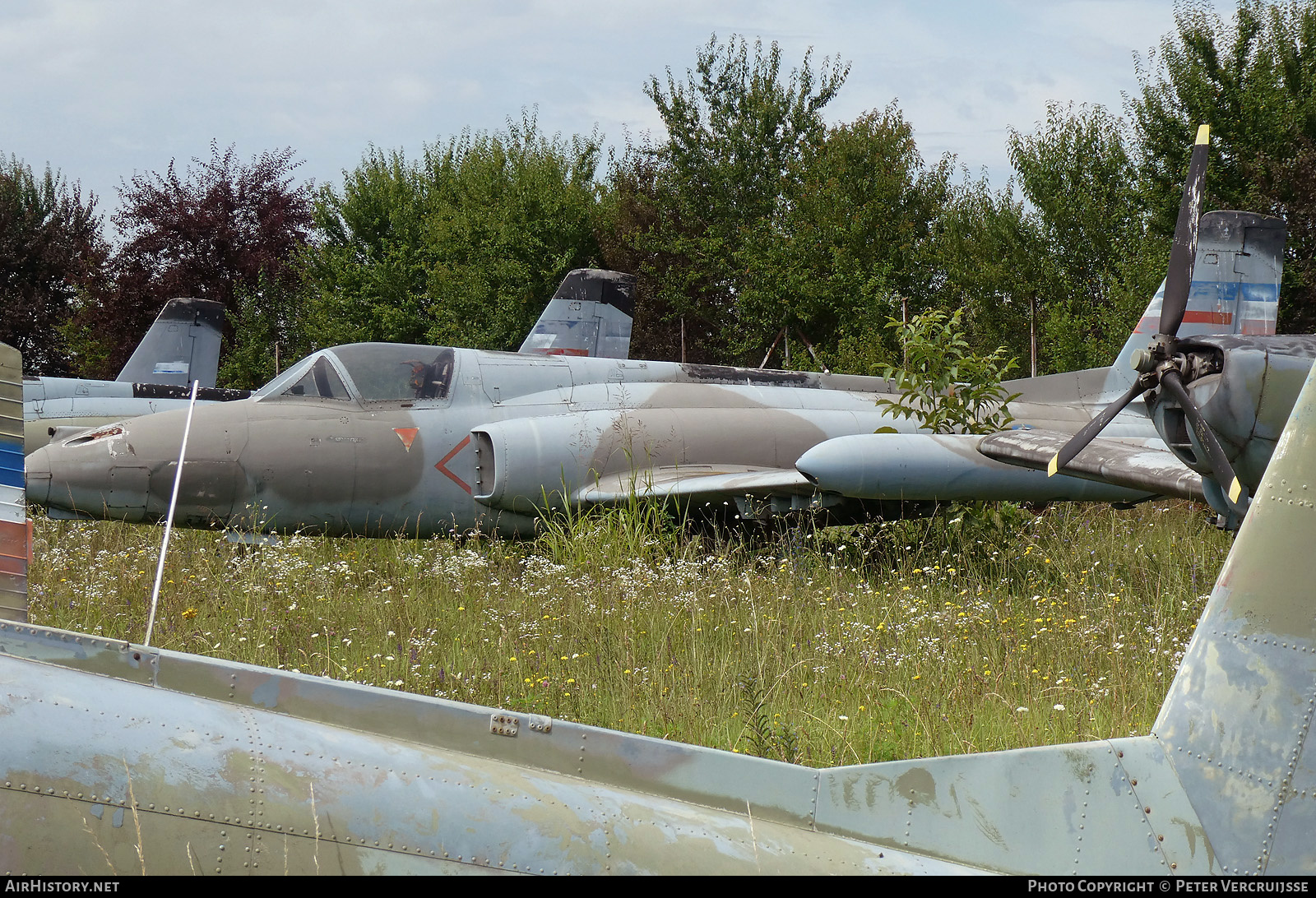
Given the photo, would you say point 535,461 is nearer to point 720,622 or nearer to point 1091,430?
point 720,622

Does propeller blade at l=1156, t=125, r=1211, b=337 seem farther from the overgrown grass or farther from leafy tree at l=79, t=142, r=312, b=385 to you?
leafy tree at l=79, t=142, r=312, b=385

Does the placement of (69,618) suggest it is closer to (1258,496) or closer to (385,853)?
(385,853)

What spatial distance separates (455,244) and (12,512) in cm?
2893

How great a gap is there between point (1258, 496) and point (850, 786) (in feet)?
3.72

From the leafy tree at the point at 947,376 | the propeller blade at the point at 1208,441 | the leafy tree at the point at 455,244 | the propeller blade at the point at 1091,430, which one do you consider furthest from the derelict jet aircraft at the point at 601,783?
the leafy tree at the point at 455,244

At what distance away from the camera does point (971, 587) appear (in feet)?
24.9

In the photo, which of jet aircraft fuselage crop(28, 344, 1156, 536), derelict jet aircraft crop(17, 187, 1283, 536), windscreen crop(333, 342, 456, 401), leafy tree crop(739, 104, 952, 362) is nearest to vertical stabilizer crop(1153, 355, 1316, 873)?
derelict jet aircraft crop(17, 187, 1283, 536)

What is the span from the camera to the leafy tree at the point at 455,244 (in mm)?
28859

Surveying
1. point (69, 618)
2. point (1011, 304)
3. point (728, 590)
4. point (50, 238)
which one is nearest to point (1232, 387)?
point (728, 590)

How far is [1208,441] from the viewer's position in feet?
17.6

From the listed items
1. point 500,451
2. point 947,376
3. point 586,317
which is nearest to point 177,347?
point 586,317

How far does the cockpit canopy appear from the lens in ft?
27.5

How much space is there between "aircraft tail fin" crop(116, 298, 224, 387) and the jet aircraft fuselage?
1175 centimetres

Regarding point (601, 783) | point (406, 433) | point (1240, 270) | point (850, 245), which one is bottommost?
point (601, 783)
